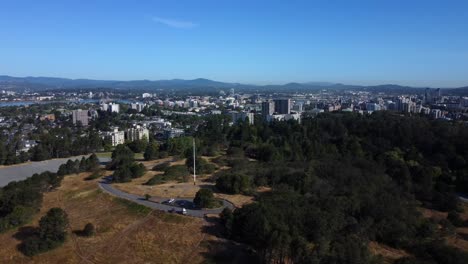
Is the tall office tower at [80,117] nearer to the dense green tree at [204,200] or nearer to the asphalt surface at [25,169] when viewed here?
the asphalt surface at [25,169]

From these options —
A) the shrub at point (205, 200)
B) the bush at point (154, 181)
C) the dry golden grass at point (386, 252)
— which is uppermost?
the shrub at point (205, 200)

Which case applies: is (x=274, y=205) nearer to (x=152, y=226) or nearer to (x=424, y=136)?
(x=152, y=226)

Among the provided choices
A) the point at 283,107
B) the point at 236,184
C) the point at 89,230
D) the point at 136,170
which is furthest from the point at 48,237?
the point at 283,107

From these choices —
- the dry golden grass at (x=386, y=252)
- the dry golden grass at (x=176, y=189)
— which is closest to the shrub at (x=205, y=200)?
the dry golden grass at (x=176, y=189)

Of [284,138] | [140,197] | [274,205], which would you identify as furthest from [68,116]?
[274,205]

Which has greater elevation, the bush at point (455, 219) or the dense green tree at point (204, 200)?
the dense green tree at point (204, 200)

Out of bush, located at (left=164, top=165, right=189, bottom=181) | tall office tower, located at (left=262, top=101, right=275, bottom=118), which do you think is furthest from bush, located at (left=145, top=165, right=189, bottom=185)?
tall office tower, located at (left=262, top=101, right=275, bottom=118)
